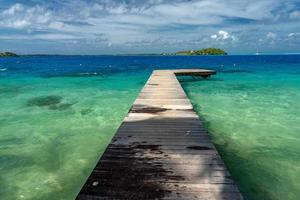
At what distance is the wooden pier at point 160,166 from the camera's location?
339 cm

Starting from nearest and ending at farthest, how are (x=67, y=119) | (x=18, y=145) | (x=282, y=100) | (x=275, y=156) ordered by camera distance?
(x=275, y=156), (x=18, y=145), (x=67, y=119), (x=282, y=100)

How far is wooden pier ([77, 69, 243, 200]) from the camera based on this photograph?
3.39 metres

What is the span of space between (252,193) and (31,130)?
24.7 ft

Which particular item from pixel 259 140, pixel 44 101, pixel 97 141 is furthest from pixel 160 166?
pixel 44 101

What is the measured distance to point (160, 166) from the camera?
4180 mm

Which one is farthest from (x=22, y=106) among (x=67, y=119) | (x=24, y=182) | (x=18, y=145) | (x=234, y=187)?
(x=234, y=187)

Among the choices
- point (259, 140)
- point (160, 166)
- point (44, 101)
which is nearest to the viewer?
point (160, 166)

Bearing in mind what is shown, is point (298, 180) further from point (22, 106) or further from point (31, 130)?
point (22, 106)

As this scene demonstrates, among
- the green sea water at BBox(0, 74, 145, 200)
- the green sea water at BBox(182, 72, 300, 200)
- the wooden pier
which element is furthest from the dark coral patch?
the wooden pier

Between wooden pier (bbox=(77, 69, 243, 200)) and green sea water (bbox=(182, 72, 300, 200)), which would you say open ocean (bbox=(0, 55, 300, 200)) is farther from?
wooden pier (bbox=(77, 69, 243, 200))

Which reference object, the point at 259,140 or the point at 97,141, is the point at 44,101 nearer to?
the point at 97,141

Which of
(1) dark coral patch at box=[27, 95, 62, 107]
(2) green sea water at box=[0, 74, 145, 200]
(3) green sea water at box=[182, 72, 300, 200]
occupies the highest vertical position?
(3) green sea water at box=[182, 72, 300, 200]

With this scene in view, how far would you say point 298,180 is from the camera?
5.75 meters

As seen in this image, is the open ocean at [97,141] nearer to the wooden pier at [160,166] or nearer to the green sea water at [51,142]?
the green sea water at [51,142]
